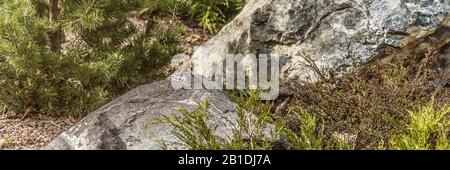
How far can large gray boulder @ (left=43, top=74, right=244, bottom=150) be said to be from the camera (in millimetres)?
3805

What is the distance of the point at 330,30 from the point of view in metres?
5.24

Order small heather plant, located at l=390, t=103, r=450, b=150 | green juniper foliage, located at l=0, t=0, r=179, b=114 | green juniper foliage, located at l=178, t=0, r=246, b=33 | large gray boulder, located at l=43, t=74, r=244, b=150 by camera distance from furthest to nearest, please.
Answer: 1. green juniper foliage, located at l=178, t=0, r=246, b=33
2. green juniper foliage, located at l=0, t=0, r=179, b=114
3. large gray boulder, located at l=43, t=74, r=244, b=150
4. small heather plant, located at l=390, t=103, r=450, b=150

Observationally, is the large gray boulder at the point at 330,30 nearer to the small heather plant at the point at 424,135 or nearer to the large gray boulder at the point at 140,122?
the large gray boulder at the point at 140,122

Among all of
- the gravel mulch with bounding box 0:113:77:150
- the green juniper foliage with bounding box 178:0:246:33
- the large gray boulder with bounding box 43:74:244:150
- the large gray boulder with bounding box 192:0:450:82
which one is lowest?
the gravel mulch with bounding box 0:113:77:150

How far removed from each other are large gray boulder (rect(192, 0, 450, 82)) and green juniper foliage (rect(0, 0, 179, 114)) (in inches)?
30.3

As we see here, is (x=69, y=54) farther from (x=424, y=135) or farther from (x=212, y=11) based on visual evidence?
(x=212, y=11)

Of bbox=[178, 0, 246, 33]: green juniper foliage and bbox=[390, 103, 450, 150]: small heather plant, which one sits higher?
bbox=[390, 103, 450, 150]: small heather plant

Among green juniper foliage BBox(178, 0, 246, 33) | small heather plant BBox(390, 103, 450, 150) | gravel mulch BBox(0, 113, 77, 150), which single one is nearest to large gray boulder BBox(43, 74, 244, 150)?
gravel mulch BBox(0, 113, 77, 150)

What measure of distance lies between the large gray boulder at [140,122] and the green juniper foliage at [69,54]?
56cm

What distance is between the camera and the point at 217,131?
156 inches

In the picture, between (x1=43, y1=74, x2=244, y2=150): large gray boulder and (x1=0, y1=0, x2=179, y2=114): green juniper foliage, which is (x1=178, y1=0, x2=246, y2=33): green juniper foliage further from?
(x1=43, y1=74, x2=244, y2=150): large gray boulder

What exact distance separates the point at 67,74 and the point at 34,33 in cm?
41

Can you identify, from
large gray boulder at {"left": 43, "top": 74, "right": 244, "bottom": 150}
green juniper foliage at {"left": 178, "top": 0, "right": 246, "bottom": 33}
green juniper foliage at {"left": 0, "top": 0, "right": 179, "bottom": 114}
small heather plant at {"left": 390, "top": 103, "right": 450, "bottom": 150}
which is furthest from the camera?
green juniper foliage at {"left": 178, "top": 0, "right": 246, "bottom": 33}
